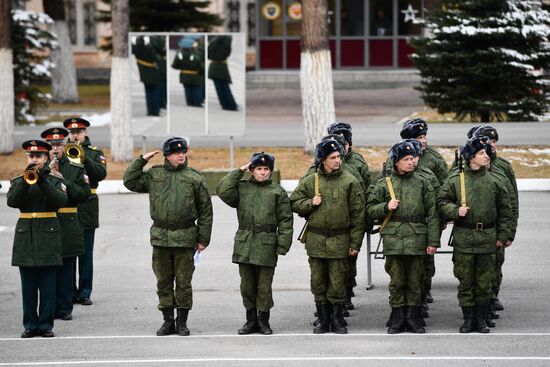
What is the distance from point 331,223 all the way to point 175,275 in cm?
151

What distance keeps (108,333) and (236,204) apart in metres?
1.67

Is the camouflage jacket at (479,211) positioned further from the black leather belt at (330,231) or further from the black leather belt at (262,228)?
the black leather belt at (262,228)

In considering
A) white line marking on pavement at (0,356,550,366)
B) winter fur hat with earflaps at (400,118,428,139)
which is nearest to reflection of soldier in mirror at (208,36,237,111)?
winter fur hat with earflaps at (400,118,428,139)

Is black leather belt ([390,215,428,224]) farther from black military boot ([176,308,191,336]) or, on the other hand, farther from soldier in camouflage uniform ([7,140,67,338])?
soldier in camouflage uniform ([7,140,67,338])

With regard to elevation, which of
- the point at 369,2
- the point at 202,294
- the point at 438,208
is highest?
the point at 369,2

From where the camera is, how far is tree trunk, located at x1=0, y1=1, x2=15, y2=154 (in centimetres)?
2577

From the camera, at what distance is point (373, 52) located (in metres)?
47.0

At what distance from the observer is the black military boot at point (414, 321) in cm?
1175

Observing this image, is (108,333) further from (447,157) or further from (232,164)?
(447,157)

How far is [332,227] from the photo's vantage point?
38.5 ft

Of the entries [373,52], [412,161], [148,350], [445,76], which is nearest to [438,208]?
[412,161]

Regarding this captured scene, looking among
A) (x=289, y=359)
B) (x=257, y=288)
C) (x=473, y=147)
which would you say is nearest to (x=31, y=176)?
(x=257, y=288)

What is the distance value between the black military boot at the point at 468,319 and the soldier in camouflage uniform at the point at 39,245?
373cm

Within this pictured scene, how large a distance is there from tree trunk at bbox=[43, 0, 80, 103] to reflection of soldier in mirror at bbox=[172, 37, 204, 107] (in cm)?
1793
